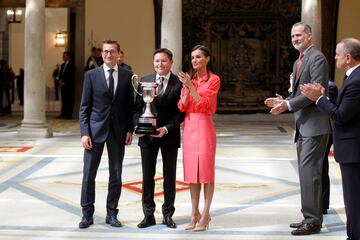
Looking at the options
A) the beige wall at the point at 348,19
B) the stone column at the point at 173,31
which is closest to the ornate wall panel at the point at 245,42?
the beige wall at the point at 348,19

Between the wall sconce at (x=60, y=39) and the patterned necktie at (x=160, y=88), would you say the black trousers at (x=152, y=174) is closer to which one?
the patterned necktie at (x=160, y=88)

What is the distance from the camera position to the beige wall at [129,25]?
1738cm

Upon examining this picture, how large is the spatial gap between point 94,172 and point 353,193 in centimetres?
241

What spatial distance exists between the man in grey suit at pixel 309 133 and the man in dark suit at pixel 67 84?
11971 mm

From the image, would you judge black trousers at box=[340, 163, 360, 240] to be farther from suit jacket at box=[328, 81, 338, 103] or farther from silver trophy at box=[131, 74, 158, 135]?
silver trophy at box=[131, 74, 158, 135]

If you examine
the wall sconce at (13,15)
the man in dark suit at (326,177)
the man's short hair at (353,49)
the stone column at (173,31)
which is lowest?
the man in dark suit at (326,177)

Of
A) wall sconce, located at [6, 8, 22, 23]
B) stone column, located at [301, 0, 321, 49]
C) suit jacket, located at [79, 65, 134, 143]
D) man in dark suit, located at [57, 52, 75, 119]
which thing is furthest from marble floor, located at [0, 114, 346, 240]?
wall sconce, located at [6, 8, 22, 23]

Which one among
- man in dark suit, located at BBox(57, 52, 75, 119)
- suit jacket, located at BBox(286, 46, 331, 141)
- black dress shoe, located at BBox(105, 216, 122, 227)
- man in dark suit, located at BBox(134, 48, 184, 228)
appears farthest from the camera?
man in dark suit, located at BBox(57, 52, 75, 119)

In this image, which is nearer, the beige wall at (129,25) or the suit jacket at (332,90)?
the suit jacket at (332,90)

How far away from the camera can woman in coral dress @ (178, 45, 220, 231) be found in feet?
19.0

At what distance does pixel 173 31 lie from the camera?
12.8 m

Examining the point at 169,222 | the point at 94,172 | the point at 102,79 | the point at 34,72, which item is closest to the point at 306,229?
the point at 169,222

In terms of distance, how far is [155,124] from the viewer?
584cm

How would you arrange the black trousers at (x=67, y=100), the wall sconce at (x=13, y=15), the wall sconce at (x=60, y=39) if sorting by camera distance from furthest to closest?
1. the wall sconce at (x=60, y=39)
2. the wall sconce at (x=13, y=15)
3. the black trousers at (x=67, y=100)
